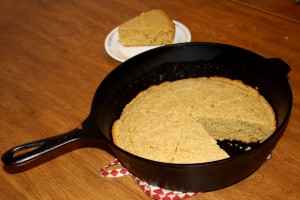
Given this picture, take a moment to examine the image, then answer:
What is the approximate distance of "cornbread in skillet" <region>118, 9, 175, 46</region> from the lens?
65.4 inches

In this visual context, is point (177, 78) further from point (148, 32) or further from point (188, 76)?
point (148, 32)

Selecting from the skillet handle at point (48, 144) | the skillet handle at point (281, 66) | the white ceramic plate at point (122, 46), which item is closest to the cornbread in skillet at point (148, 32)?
the white ceramic plate at point (122, 46)

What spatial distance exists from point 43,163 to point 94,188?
0.76ft

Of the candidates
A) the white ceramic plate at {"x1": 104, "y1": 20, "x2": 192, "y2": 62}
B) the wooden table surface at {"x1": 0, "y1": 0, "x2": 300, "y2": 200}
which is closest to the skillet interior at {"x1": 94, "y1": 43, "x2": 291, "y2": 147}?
the wooden table surface at {"x1": 0, "y1": 0, "x2": 300, "y2": 200}

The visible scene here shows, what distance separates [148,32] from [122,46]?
5.5 inches

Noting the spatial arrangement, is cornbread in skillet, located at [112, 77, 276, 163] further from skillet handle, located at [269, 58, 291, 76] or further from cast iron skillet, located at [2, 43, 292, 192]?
skillet handle, located at [269, 58, 291, 76]

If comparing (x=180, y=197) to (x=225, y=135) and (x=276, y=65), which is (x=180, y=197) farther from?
(x=276, y=65)

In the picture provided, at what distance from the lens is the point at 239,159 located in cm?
87

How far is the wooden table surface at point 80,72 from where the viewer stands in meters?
1.11

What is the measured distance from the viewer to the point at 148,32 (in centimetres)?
169

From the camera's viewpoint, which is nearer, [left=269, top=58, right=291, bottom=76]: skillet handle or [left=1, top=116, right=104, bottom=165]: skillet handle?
[left=1, top=116, right=104, bottom=165]: skillet handle

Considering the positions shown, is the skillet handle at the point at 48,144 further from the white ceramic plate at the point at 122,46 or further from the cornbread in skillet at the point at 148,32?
the cornbread in skillet at the point at 148,32

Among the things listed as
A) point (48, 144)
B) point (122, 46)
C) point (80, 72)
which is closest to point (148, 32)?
point (122, 46)

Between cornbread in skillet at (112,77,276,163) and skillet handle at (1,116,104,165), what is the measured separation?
A: 0.64ft
